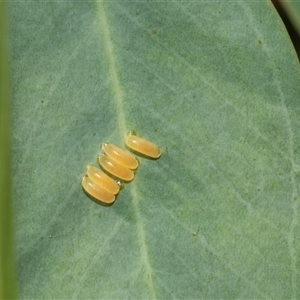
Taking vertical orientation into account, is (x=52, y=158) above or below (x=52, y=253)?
above

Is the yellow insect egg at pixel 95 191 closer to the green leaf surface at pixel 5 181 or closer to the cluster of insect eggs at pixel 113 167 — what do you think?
the cluster of insect eggs at pixel 113 167

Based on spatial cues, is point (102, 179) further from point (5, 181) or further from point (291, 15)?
point (291, 15)

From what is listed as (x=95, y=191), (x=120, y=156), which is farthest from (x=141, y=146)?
(x=95, y=191)

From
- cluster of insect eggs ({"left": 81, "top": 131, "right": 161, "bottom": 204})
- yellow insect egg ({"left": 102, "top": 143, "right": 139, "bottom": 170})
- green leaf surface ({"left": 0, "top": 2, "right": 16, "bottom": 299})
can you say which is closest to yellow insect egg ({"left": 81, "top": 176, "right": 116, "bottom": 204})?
cluster of insect eggs ({"left": 81, "top": 131, "right": 161, "bottom": 204})

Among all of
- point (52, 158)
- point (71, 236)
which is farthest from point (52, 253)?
point (52, 158)

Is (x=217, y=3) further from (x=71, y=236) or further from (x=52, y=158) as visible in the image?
(x=71, y=236)

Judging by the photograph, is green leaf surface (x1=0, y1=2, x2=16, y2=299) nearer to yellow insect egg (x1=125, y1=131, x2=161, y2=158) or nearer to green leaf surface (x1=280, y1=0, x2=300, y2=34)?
yellow insect egg (x1=125, y1=131, x2=161, y2=158)

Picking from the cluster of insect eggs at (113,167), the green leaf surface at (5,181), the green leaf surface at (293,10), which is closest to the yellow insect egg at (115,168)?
the cluster of insect eggs at (113,167)

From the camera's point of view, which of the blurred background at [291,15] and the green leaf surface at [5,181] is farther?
the blurred background at [291,15]
